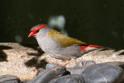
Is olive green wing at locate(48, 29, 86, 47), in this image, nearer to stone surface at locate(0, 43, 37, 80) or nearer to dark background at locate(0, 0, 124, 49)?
stone surface at locate(0, 43, 37, 80)

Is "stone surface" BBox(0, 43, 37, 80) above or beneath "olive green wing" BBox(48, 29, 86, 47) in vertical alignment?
beneath

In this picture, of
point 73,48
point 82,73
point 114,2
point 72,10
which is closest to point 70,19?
point 72,10

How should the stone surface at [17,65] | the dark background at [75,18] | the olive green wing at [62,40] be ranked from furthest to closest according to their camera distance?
the dark background at [75,18] → the olive green wing at [62,40] → the stone surface at [17,65]

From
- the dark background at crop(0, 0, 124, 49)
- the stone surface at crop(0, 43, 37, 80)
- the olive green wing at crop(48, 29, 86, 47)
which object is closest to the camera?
the stone surface at crop(0, 43, 37, 80)

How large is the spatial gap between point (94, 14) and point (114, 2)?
1.08 ft

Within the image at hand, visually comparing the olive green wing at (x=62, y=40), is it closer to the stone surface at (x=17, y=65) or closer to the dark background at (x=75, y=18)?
the stone surface at (x=17, y=65)

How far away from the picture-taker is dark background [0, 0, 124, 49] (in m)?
6.94

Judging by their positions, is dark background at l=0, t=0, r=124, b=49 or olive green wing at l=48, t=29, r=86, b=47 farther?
dark background at l=0, t=0, r=124, b=49

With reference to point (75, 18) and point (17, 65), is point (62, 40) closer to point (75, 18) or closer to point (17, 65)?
point (17, 65)

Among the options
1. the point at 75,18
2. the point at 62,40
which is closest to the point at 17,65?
the point at 62,40

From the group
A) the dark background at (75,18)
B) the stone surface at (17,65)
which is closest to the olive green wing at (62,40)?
the stone surface at (17,65)

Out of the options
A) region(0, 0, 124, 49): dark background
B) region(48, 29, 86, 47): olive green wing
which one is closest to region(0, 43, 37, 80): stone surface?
region(48, 29, 86, 47): olive green wing

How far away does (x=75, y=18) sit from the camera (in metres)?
7.09

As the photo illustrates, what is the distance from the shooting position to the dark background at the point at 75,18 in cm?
694
